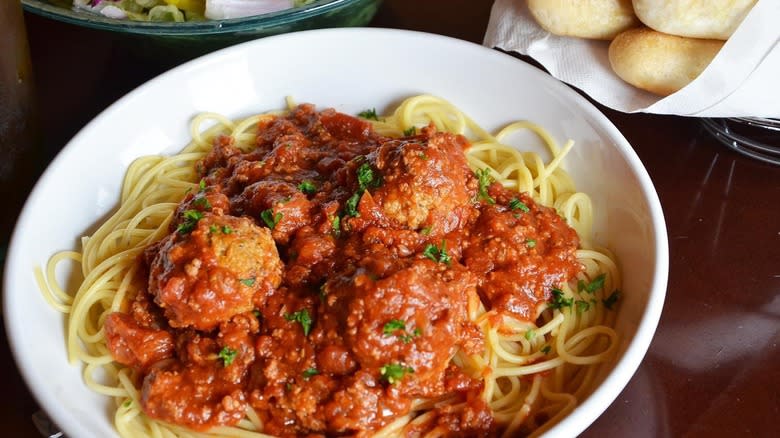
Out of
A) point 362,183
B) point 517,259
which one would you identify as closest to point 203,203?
point 362,183

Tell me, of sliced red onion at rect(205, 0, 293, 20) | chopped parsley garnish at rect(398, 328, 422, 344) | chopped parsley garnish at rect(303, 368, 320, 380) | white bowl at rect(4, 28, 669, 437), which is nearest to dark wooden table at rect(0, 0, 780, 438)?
white bowl at rect(4, 28, 669, 437)

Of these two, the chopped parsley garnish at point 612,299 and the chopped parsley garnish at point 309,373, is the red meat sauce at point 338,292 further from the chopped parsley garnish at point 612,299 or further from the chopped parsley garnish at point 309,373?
the chopped parsley garnish at point 612,299

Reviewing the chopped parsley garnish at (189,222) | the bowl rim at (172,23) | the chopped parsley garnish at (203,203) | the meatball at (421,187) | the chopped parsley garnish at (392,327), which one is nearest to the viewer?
the chopped parsley garnish at (392,327)

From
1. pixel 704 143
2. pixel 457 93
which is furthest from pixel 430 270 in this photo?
Result: pixel 704 143

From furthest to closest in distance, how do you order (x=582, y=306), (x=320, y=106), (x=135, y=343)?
(x=320, y=106), (x=582, y=306), (x=135, y=343)

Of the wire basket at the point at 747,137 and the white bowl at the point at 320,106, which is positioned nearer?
the white bowl at the point at 320,106

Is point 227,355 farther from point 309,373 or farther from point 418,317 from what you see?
point 418,317

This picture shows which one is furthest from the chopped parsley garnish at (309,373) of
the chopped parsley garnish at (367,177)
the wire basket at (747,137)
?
the wire basket at (747,137)
